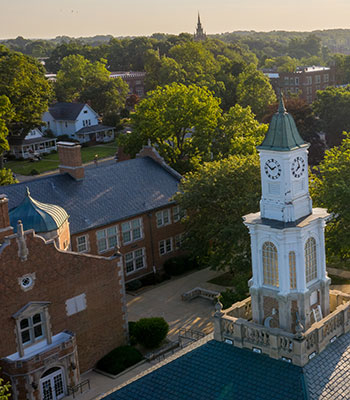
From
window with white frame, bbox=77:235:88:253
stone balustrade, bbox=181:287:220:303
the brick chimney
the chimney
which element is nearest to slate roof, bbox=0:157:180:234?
the chimney

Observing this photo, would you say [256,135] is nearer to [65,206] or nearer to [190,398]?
[65,206]

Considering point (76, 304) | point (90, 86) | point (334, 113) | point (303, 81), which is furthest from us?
point (303, 81)

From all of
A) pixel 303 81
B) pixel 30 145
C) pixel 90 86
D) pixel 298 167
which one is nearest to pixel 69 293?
pixel 298 167

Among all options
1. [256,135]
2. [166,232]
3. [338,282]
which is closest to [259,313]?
[338,282]

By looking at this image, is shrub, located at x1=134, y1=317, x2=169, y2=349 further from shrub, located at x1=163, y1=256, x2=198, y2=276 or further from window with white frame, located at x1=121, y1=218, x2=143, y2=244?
shrub, located at x1=163, y1=256, x2=198, y2=276

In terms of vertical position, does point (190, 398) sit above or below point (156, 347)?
above

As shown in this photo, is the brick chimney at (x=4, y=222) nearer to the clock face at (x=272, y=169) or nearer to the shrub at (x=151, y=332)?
the shrub at (x=151, y=332)

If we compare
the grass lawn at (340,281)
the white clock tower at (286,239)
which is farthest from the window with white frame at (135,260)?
the white clock tower at (286,239)

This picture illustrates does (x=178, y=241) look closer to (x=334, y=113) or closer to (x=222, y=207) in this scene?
(x=222, y=207)
